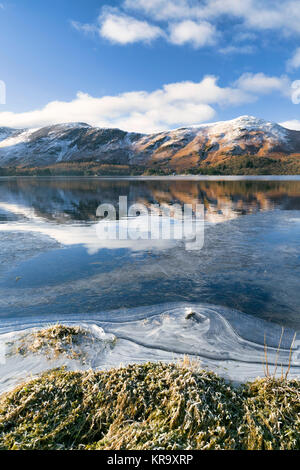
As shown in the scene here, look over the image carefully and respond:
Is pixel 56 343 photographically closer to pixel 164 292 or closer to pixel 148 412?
pixel 148 412

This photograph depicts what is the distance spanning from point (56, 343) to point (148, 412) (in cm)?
278

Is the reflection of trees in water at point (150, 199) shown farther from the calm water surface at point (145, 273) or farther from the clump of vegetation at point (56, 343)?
the clump of vegetation at point (56, 343)

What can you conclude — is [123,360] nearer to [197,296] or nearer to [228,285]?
[197,296]

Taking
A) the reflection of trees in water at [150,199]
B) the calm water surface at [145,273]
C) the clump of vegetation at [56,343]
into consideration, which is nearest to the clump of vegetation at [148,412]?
the clump of vegetation at [56,343]

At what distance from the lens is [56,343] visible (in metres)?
5.77

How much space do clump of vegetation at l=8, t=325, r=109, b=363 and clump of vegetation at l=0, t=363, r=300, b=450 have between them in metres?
0.79

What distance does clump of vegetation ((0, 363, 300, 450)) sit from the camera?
11.3 ft

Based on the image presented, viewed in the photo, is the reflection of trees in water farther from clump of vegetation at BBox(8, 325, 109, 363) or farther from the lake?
clump of vegetation at BBox(8, 325, 109, 363)

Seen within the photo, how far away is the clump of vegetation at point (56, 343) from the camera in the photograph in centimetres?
560

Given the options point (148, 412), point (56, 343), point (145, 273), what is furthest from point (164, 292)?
point (148, 412)

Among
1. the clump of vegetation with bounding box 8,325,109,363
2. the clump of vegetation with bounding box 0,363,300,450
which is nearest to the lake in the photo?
the clump of vegetation with bounding box 8,325,109,363

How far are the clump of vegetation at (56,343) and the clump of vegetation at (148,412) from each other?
79 cm
